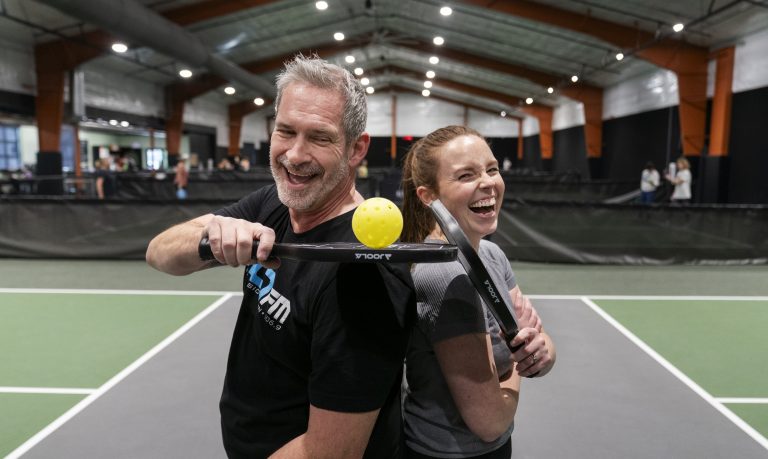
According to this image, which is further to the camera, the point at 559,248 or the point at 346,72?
the point at 559,248

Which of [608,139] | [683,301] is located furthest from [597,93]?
[683,301]

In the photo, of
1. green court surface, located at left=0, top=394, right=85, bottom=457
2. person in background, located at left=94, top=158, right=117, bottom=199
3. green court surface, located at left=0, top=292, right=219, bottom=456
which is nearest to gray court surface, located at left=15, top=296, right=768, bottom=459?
green court surface, located at left=0, top=394, right=85, bottom=457

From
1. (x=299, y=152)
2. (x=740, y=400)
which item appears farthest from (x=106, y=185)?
(x=299, y=152)

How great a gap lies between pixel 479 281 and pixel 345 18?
22498mm

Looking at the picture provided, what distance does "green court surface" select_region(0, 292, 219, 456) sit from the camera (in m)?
3.97

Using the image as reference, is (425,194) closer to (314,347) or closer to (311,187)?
(311,187)

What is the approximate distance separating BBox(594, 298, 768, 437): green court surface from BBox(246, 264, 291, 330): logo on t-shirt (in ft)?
12.3

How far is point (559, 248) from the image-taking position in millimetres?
9938

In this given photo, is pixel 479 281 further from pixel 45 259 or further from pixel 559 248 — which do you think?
pixel 45 259

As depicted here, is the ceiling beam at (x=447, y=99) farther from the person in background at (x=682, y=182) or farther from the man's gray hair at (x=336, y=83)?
the man's gray hair at (x=336, y=83)

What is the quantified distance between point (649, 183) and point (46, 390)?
50.3 feet

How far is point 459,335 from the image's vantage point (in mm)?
1478

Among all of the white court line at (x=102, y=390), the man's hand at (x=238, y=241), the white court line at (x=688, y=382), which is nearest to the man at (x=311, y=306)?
the man's hand at (x=238, y=241)

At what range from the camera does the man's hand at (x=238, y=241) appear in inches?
47.7
